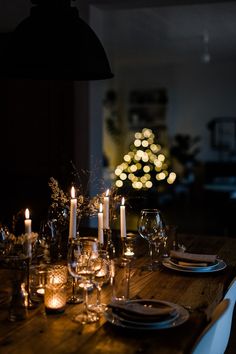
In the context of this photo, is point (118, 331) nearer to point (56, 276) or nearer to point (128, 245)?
point (56, 276)

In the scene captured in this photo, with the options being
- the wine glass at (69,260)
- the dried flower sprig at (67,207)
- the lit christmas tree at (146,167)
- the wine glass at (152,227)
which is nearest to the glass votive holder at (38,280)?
the wine glass at (69,260)

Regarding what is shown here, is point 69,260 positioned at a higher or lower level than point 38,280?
higher

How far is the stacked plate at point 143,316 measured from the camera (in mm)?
1618

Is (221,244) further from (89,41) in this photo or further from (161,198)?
(161,198)

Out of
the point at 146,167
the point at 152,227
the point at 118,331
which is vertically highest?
the point at 146,167

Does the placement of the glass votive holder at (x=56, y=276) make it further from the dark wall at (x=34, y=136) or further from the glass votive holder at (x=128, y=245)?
the dark wall at (x=34, y=136)

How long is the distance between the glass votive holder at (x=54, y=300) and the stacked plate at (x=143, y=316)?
0.50ft

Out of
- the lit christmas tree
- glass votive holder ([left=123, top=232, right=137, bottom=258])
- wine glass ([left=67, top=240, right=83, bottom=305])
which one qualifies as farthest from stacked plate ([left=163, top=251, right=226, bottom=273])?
the lit christmas tree

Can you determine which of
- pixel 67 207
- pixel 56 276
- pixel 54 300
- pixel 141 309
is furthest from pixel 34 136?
pixel 141 309

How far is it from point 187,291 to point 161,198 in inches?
300

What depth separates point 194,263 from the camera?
2.30m

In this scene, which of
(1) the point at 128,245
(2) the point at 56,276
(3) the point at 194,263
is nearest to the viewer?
(2) the point at 56,276

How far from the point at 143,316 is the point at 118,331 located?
3.5 inches

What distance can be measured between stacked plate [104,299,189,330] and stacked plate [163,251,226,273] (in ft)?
1.72
